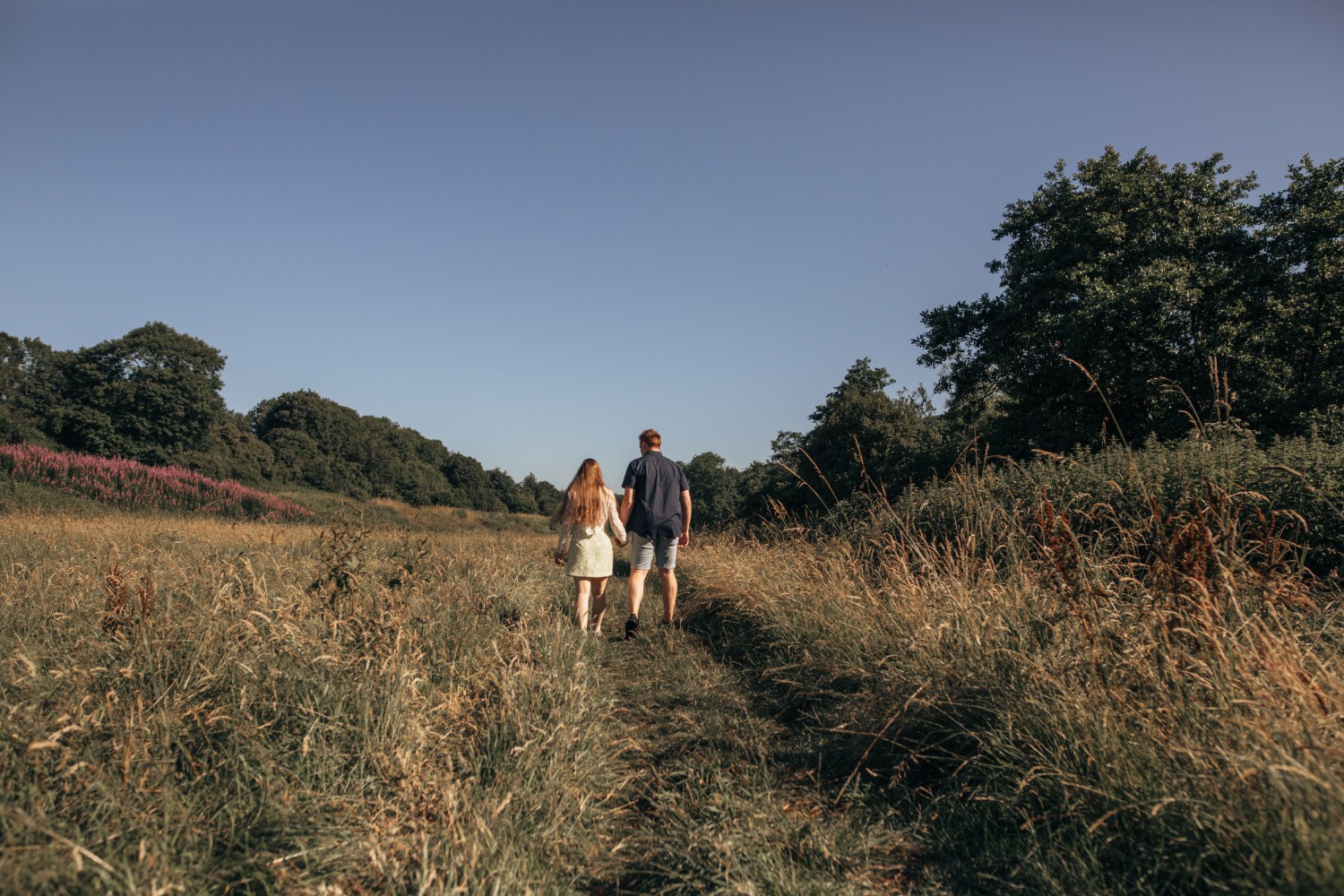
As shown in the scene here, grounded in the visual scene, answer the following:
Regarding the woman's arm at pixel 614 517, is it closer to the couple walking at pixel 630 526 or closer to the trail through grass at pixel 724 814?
the couple walking at pixel 630 526

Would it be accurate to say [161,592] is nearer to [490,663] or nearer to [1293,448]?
[490,663]

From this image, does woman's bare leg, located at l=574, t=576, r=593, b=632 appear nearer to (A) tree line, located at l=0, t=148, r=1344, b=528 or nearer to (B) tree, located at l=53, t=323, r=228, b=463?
(A) tree line, located at l=0, t=148, r=1344, b=528

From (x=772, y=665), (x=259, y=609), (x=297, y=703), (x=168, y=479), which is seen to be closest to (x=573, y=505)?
(x=772, y=665)

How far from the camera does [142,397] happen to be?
3619cm

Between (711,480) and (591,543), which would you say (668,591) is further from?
(711,480)

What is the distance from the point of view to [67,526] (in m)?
11.0

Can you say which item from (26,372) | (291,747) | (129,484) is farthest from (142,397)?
(291,747)

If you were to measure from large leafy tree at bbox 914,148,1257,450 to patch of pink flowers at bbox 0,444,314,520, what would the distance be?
Answer: 914 inches

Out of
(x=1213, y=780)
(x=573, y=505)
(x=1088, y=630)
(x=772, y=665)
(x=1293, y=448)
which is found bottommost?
(x=772, y=665)

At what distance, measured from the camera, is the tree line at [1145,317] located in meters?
15.3

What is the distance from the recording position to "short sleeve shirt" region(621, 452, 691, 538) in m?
6.93

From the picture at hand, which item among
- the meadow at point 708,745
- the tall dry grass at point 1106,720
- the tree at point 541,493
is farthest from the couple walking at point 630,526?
the tree at point 541,493

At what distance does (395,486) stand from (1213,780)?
62.2 metres

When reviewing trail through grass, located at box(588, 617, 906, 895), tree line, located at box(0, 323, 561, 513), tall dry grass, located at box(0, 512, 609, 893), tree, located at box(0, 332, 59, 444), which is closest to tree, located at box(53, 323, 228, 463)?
tree line, located at box(0, 323, 561, 513)
